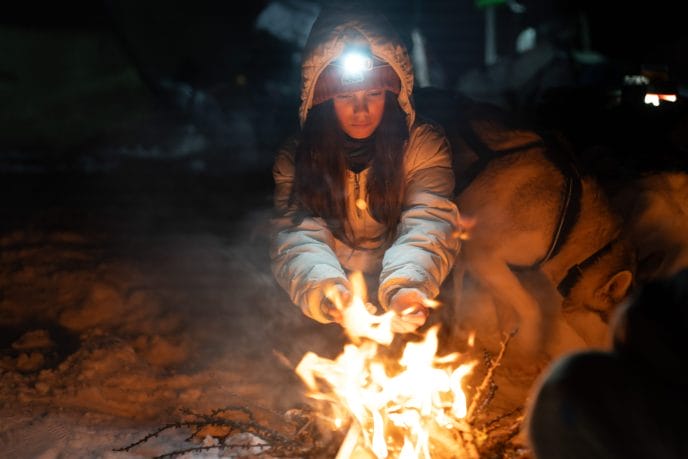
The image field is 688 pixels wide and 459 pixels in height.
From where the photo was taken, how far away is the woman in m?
3.62

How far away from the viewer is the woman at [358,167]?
362 cm

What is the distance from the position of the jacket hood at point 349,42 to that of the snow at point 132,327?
198 cm

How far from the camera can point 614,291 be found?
12.4ft

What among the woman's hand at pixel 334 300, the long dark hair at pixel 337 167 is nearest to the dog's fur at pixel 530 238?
the long dark hair at pixel 337 167

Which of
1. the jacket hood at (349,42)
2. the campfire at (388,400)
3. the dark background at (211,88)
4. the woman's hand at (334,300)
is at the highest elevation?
the dark background at (211,88)

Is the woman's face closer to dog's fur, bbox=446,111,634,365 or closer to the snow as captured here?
dog's fur, bbox=446,111,634,365

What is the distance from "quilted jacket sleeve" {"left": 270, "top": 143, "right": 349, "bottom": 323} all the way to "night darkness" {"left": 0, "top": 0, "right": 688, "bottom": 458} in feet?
2.60

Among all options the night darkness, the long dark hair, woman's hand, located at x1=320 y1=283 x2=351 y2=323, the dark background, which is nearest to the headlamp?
the long dark hair

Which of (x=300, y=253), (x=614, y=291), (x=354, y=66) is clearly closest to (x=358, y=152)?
(x=354, y=66)

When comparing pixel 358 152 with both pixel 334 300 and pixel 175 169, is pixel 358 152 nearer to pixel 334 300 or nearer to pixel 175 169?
pixel 334 300

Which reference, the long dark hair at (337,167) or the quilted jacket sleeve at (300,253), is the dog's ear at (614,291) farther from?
the quilted jacket sleeve at (300,253)

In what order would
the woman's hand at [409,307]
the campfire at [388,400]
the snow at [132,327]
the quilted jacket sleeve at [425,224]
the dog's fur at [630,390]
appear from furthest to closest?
1. the snow at [132,327]
2. the quilted jacket sleeve at [425,224]
3. the woman's hand at [409,307]
4. the campfire at [388,400]
5. the dog's fur at [630,390]

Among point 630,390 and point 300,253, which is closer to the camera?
point 630,390

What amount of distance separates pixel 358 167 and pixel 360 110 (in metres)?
0.41
